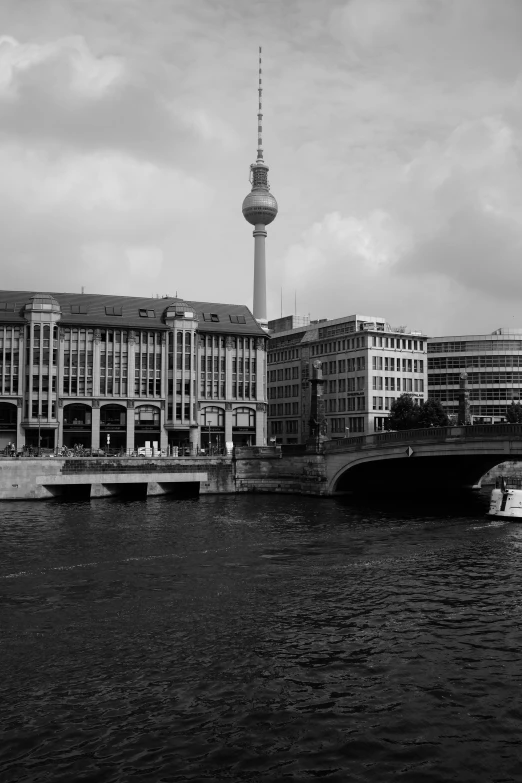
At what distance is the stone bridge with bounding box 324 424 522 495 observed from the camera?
71250mm

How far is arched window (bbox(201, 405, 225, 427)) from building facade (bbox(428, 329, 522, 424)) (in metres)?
55.2

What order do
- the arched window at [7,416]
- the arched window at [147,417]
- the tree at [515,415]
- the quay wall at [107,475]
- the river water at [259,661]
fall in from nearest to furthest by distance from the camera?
the river water at [259,661], the quay wall at [107,475], the arched window at [7,416], the arched window at [147,417], the tree at [515,415]

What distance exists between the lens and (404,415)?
133 m

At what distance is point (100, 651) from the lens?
92.5ft

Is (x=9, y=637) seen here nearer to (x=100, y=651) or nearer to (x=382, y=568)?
(x=100, y=651)

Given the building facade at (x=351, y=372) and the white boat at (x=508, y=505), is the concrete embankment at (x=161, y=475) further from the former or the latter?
the building facade at (x=351, y=372)

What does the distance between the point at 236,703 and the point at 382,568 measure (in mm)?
22171

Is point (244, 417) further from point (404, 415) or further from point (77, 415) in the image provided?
point (404, 415)

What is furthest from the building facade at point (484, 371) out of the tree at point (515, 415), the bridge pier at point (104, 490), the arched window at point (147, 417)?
the bridge pier at point (104, 490)

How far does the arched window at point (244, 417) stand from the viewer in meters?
124

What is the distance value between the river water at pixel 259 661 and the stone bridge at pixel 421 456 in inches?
774

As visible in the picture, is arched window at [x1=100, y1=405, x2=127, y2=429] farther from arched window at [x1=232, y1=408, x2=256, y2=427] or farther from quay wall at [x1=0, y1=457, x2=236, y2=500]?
quay wall at [x1=0, y1=457, x2=236, y2=500]

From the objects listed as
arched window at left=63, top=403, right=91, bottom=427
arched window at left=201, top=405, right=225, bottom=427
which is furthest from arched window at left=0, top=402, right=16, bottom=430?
arched window at left=201, top=405, right=225, bottom=427

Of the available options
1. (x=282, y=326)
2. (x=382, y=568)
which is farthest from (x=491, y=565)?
(x=282, y=326)
